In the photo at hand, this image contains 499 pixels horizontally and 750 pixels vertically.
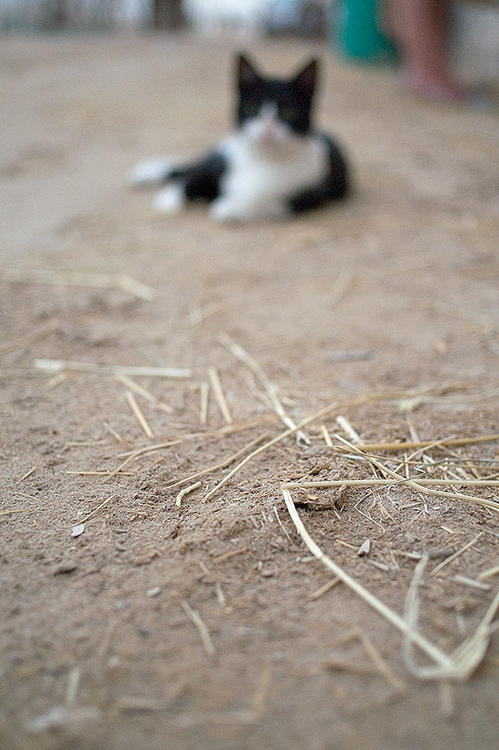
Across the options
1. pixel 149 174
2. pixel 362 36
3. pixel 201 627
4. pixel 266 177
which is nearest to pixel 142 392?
pixel 201 627

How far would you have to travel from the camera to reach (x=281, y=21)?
10.9m

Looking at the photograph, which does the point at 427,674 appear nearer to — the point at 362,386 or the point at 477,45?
the point at 362,386

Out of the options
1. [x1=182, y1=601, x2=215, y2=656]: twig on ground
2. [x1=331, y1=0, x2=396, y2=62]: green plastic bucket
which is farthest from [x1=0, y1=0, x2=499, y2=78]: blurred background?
[x1=182, y1=601, x2=215, y2=656]: twig on ground

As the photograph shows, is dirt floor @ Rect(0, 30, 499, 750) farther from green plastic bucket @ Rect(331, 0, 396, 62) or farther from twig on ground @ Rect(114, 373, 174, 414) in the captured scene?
green plastic bucket @ Rect(331, 0, 396, 62)

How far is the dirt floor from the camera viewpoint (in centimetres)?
106

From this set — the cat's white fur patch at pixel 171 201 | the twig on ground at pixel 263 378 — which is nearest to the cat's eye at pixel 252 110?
the cat's white fur patch at pixel 171 201

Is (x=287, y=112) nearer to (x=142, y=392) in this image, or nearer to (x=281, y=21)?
(x=142, y=392)

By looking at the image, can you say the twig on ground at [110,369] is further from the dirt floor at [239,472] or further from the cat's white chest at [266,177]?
the cat's white chest at [266,177]

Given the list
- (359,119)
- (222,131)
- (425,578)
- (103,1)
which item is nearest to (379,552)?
(425,578)

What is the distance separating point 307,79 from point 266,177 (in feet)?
1.75

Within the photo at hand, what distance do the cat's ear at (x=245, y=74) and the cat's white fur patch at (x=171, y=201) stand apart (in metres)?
0.64

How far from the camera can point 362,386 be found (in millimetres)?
2035

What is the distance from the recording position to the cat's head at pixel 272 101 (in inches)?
132

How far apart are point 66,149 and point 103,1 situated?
711 centimetres
